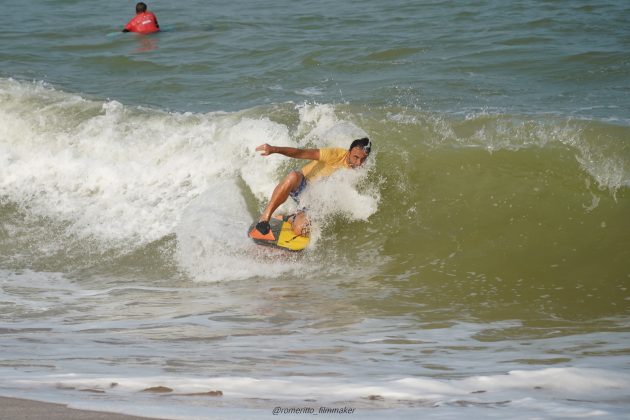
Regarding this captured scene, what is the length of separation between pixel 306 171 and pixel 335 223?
66cm

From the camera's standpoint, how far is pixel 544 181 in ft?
29.3

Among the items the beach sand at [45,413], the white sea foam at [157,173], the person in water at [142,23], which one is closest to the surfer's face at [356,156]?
the white sea foam at [157,173]

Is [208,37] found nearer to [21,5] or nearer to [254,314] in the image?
[21,5]

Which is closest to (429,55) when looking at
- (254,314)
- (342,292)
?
(342,292)

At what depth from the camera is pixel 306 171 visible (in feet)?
28.2

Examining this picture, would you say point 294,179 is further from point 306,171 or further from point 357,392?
point 357,392

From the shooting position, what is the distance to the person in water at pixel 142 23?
18156 mm

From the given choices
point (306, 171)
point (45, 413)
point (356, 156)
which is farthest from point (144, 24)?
point (45, 413)

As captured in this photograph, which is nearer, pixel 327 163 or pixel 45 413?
pixel 45 413

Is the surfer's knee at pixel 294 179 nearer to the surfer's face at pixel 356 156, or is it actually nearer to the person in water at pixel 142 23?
the surfer's face at pixel 356 156

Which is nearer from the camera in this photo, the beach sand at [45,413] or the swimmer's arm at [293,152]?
the beach sand at [45,413]

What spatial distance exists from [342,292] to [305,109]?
14.3 ft

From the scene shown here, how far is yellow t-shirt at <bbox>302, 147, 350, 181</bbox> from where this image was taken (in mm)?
8469

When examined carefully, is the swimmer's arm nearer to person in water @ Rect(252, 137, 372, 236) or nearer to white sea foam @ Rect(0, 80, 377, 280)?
person in water @ Rect(252, 137, 372, 236)
